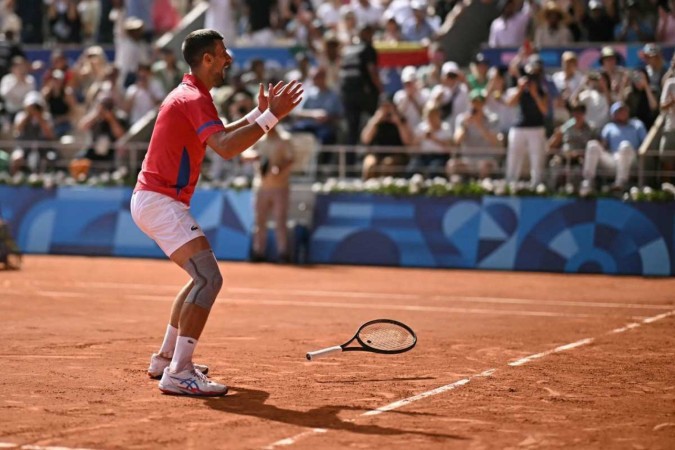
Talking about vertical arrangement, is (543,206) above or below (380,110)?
below

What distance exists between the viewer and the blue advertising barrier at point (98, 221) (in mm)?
22531

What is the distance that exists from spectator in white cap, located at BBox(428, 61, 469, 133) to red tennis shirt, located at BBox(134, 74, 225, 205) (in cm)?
1320

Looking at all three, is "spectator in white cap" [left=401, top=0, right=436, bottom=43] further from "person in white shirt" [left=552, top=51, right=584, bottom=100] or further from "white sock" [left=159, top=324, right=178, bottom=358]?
"white sock" [left=159, top=324, right=178, bottom=358]

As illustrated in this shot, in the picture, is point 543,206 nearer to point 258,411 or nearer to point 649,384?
point 649,384

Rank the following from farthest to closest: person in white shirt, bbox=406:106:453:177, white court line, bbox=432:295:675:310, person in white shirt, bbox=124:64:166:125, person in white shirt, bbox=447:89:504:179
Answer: person in white shirt, bbox=124:64:166:125 → person in white shirt, bbox=406:106:453:177 → person in white shirt, bbox=447:89:504:179 → white court line, bbox=432:295:675:310

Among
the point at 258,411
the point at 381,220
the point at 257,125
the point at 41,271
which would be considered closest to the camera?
the point at 258,411

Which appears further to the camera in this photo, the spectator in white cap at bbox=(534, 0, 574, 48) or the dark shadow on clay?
the spectator in white cap at bbox=(534, 0, 574, 48)

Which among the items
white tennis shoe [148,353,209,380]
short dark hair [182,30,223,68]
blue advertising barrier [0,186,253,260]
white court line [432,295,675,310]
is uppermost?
short dark hair [182,30,223,68]

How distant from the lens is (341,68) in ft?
74.9

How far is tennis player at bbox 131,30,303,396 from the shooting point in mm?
8453

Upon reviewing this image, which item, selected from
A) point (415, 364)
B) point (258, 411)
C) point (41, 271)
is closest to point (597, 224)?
point (41, 271)

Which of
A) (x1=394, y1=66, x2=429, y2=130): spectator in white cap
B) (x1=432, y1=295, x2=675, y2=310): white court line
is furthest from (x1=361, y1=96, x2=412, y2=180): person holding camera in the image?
(x1=432, y1=295, x2=675, y2=310): white court line

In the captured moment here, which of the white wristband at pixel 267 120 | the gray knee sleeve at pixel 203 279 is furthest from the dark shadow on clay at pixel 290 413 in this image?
the white wristband at pixel 267 120

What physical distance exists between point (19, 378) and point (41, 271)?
11.0 metres
